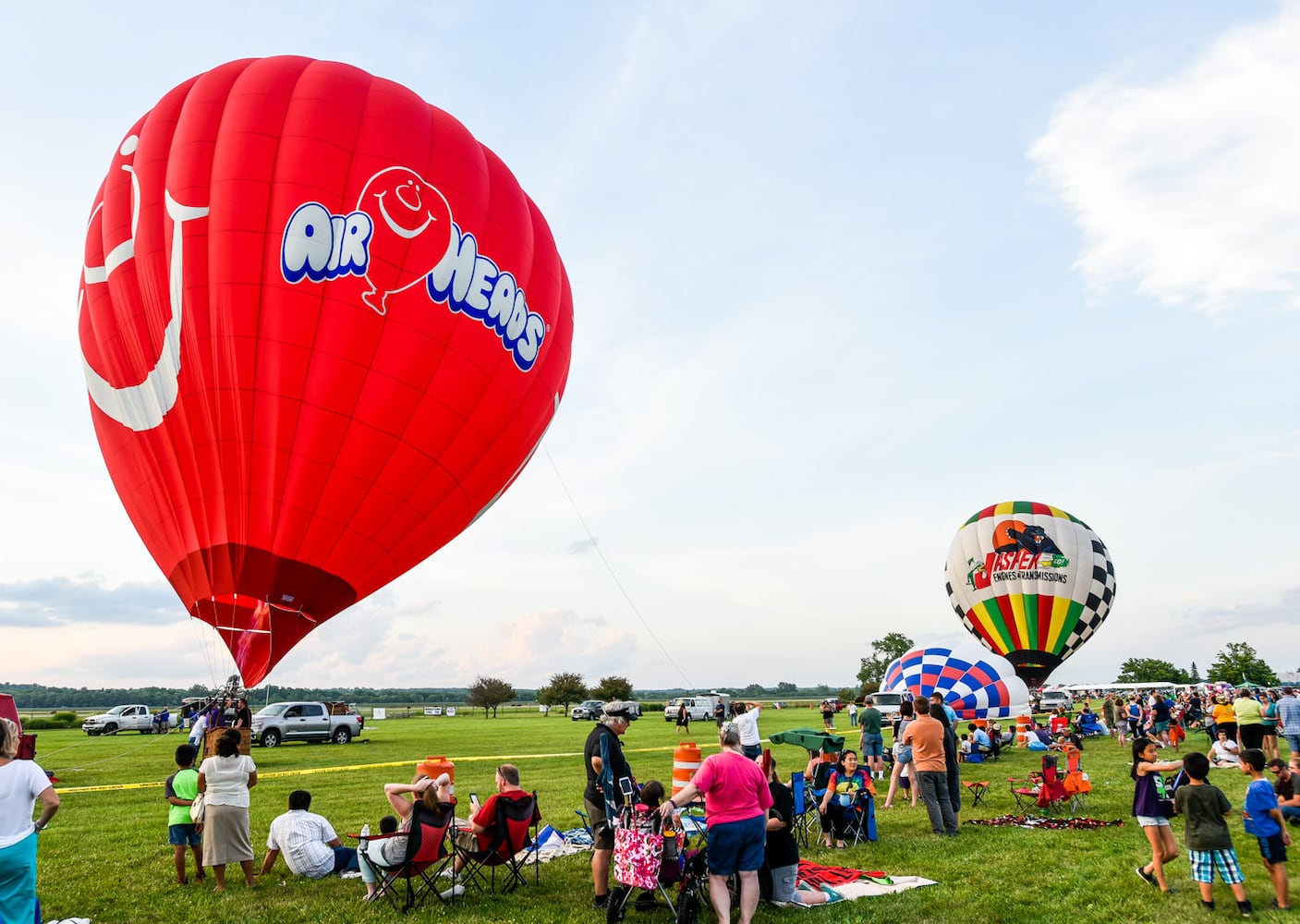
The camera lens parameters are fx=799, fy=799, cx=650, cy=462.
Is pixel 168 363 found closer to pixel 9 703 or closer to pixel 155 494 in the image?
pixel 155 494

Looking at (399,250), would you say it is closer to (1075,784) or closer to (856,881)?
(856,881)

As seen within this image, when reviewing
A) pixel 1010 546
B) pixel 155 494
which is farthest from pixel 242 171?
pixel 1010 546

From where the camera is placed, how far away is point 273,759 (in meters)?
22.0

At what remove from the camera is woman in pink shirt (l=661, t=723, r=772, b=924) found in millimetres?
6191

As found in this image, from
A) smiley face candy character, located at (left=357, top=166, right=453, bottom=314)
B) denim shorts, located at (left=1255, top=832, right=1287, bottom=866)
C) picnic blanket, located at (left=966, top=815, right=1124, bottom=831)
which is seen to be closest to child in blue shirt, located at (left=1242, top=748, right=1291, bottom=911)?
denim shorts, located at (left=1255, top=832, right=1287, bottom=866)

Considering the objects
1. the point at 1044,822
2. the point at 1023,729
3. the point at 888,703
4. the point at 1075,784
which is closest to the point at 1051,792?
the point at 1075,784

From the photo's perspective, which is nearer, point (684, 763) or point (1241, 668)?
point (684, 763)

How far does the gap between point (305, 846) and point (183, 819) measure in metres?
1.22

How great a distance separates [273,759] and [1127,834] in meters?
20.7

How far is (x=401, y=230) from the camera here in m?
12.7

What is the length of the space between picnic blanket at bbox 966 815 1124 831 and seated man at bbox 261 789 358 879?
7.88 m

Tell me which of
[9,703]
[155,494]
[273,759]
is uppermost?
[155,494]

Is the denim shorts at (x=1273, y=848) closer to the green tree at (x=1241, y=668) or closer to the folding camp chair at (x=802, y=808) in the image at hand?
the folding camp chair at (x=802, y=808)

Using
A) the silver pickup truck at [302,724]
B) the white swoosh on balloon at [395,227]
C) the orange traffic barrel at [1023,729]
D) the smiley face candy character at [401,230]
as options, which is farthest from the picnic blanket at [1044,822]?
the silver pickup truck at [302,724]
